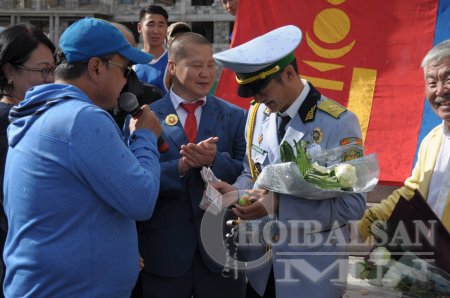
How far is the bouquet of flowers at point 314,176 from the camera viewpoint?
7.34ft

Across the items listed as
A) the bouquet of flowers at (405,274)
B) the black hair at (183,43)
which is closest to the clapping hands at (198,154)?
the black hair at (183,43)

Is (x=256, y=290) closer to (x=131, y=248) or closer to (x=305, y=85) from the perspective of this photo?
(x=131, y=248)

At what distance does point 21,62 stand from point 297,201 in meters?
1.41

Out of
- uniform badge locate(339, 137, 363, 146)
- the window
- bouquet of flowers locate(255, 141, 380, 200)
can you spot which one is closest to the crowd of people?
uniform badge locate(339, 137, 363, 146)

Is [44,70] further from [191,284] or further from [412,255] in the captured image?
[412,255]

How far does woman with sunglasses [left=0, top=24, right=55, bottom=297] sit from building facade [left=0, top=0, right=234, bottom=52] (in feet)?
111

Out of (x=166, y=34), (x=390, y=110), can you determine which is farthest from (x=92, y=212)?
(x=390, y=110)

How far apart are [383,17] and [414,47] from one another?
404 millimetres

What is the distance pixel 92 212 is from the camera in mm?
1986

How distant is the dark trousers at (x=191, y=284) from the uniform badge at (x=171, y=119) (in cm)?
68

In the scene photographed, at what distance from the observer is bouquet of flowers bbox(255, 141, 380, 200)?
7.34ft

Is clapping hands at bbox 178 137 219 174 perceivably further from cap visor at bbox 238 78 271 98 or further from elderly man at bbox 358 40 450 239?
elderly man at bbox 358 40 450 239

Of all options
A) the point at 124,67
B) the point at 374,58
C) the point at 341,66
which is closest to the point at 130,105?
the point at 124,67

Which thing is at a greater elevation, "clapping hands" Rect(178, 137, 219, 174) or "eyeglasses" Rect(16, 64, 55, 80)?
"eyeglasses" Rect(16, 64, 55, 80)
